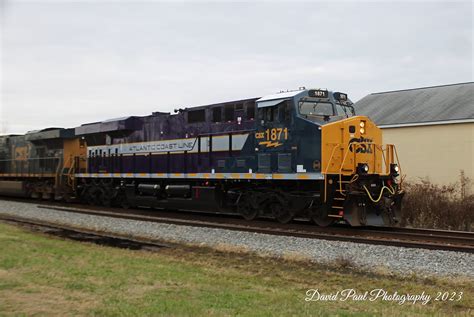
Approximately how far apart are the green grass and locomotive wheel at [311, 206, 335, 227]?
393 centimetres

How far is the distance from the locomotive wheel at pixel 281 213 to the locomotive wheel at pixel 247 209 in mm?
758

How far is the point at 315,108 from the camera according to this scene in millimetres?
14453

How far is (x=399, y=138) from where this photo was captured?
81.1 ft

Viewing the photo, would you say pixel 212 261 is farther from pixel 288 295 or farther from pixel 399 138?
pixel 399 138

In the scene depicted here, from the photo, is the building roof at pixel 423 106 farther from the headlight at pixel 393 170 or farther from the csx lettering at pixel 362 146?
the csx lettering at pixel 362 146

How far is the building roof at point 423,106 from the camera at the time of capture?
23.2 m

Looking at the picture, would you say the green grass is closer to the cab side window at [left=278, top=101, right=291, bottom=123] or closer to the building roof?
the cab side window at [left=278, top=101, right=291, bottom=123]

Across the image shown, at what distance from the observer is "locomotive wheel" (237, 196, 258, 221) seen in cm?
1553

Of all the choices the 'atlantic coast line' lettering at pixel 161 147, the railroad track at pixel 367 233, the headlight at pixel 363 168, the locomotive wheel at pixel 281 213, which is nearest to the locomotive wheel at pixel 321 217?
the railroad track at pixel 367 233

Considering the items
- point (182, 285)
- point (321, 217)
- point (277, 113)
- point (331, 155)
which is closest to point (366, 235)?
point (321, 217)

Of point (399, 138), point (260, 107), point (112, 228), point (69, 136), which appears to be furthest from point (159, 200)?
point (399, 138)

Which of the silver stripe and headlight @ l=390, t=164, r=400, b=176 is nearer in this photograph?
the silver stripe

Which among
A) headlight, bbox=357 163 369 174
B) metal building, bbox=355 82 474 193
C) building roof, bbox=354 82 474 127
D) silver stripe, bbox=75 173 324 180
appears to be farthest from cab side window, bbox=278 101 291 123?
building roof, bbox=354 82 474 127

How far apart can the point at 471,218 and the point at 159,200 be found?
11088 mm
